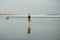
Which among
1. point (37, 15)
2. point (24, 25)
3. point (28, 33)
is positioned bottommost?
point (28, 33)

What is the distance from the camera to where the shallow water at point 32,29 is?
94cm

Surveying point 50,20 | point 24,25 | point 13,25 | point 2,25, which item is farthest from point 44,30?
point 2,25

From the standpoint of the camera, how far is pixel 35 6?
3.13 feet

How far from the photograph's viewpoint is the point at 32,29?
95 cm

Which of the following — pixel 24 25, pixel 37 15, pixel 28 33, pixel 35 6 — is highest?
pixel 35 6

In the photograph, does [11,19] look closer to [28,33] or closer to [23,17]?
[23,17]

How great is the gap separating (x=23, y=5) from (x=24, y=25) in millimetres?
250

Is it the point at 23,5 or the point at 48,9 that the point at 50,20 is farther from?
the point at 23,5

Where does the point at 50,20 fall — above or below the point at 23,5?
below

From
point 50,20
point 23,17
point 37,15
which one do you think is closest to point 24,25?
point 23,17

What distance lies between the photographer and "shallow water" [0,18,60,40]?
3.10ft

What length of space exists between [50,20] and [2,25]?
0.60m

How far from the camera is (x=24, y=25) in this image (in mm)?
955

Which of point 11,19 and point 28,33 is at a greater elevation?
point 11,19
